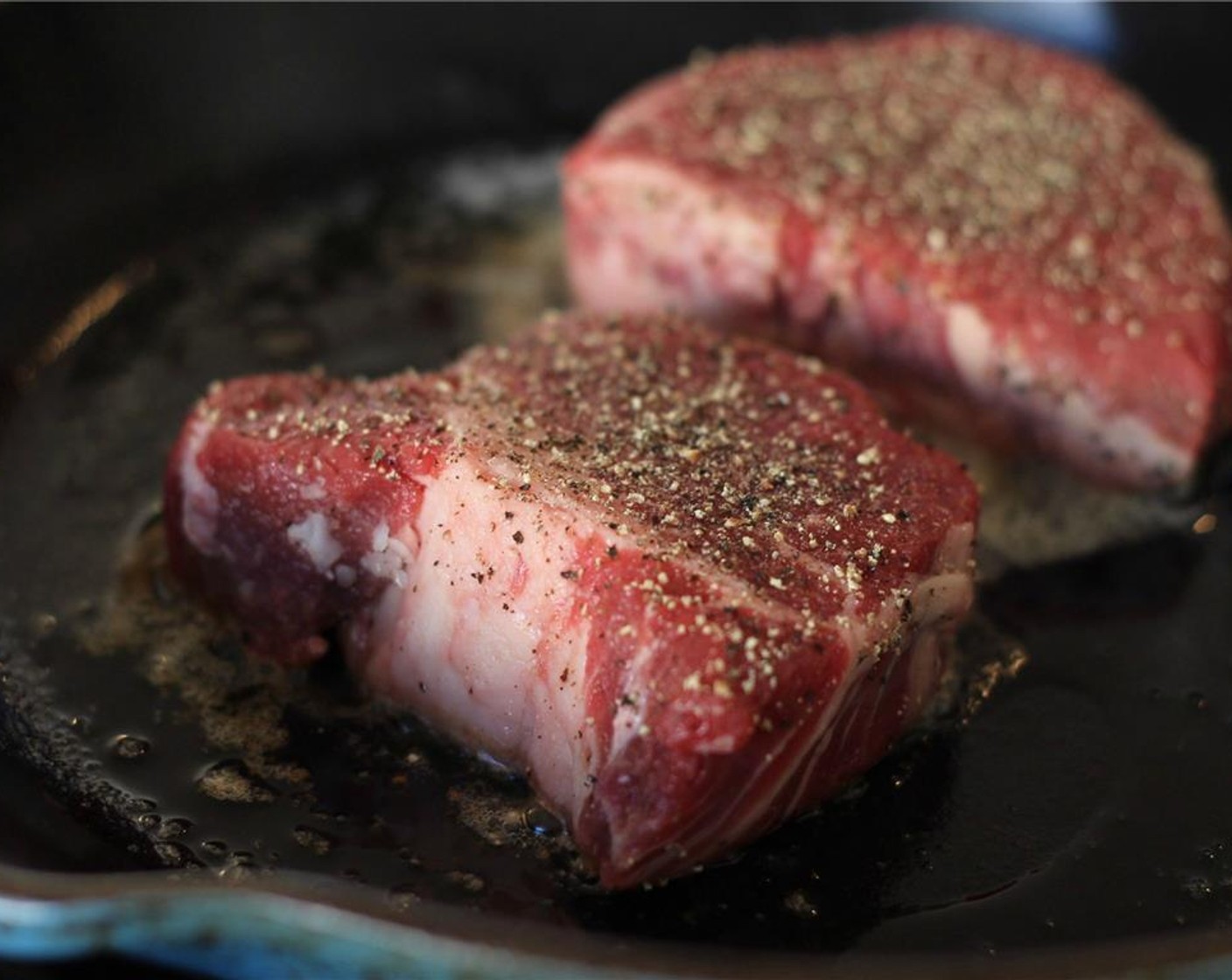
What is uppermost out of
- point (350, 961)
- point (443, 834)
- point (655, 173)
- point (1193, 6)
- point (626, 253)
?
point (1193, 6)

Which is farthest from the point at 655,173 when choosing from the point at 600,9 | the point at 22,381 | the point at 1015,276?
the point at 22,381

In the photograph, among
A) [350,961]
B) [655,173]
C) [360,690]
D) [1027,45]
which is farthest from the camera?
[1027,45]

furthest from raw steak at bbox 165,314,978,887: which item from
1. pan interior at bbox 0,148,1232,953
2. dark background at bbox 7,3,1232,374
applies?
dark background at bbox 7,3,1232,374

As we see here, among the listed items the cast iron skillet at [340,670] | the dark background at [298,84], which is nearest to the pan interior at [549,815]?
the cast iron skillet at [340,670]

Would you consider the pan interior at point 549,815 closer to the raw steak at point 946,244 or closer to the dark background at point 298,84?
the raw steak at point 946,244

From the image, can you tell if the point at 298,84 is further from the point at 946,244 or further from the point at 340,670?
the point at 340,670

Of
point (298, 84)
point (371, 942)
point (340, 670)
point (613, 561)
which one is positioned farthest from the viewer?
point (298, 84)

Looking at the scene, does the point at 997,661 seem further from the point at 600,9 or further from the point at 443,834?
the point at 600,9

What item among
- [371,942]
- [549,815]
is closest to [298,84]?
[549,815]
